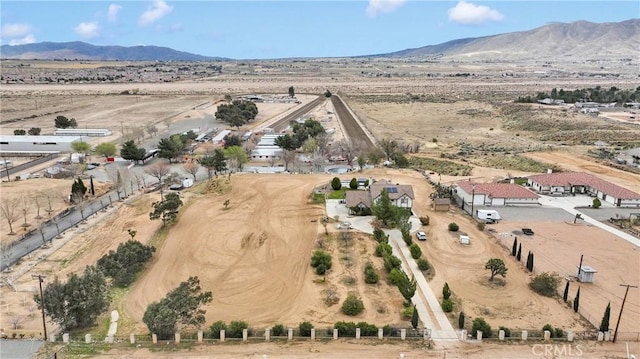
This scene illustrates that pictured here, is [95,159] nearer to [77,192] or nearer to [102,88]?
[77,192]

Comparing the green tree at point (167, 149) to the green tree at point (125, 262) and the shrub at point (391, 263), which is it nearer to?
the green tree at point (125, 262)

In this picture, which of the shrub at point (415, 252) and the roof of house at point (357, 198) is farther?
the roof of house at point (357, 198)

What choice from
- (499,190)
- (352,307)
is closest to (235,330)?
(352,307)

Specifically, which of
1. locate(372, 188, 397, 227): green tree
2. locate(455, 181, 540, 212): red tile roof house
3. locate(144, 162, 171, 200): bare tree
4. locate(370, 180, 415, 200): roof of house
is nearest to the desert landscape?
locate(455, 181, 540, 212): red tile roof house

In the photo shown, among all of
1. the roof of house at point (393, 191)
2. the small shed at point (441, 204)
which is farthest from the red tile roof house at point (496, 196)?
the roof of house at point (393, 191)

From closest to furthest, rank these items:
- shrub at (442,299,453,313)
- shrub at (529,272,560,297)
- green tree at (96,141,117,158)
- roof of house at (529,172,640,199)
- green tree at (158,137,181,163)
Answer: shrub at (442,299,453,313) → shrub at (529,272,560,297) → roof of house at (529,172,640,199) → green tree at (158,137,181,163) → green tree at (96,141,117,158)

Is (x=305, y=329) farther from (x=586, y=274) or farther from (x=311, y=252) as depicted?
(x=586, y=274)

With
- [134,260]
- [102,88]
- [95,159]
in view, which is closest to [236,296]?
[134,260]

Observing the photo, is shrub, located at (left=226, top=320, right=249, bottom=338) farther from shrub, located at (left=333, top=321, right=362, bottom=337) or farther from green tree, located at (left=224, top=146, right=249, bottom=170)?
green tree, located at (left=224, top=146, right=249, bottom=170)
